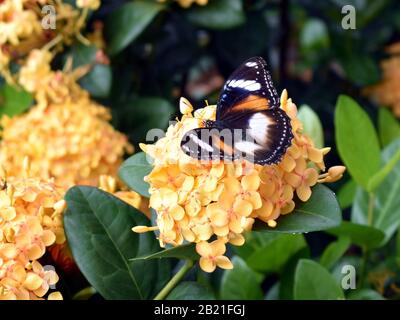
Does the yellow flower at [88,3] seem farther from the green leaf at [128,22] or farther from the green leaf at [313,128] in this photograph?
the green leaf at [313,128]

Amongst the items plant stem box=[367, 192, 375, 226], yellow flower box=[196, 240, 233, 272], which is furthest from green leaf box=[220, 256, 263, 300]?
yellow flower box=[196, 240, 233, 272]

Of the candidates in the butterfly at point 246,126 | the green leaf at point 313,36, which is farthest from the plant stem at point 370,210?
the green leaf at point 313,36

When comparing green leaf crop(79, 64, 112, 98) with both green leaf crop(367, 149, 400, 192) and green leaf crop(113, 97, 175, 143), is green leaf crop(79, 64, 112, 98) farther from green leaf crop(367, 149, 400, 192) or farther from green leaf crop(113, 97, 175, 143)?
green leaf crop(367, 149, 400, 192)

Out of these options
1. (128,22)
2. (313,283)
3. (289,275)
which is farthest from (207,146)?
(128,22)
